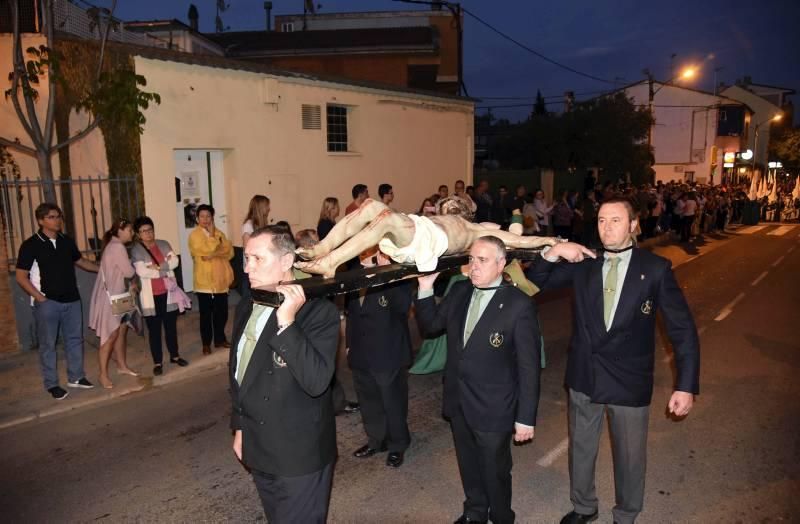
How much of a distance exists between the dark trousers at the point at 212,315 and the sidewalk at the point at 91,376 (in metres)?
0.20

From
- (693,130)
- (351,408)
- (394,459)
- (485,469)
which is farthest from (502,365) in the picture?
(693,130)

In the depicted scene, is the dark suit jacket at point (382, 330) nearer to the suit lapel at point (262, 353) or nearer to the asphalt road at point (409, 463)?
the asphalt road at point (409, 463)

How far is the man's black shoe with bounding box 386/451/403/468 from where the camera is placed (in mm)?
5039

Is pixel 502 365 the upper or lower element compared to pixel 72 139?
lower

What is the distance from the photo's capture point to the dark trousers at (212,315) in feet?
25.7

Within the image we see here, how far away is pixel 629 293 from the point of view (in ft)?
12.1

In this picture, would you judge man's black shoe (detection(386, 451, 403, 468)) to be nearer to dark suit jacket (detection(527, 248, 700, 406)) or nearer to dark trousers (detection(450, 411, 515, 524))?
dark trousers (detection(450, 411, 515, 524))

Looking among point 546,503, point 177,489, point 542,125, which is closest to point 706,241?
point 542,125

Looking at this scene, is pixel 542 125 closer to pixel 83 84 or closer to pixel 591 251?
pixel 83 84

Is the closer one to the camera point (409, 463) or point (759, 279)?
point (409, 463)

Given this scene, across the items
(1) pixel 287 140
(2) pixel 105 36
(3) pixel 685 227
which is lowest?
(3) pixel 685 227

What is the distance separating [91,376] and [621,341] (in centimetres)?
616

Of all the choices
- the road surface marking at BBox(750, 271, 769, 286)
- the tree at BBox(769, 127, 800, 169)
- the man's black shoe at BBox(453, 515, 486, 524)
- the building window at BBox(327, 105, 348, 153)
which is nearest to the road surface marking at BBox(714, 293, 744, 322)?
the road surface marking at BBox(750, 271, 769, 286)

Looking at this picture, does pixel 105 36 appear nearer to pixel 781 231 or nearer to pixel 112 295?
pixel 112 295
